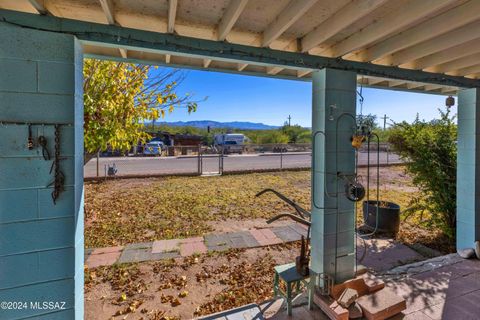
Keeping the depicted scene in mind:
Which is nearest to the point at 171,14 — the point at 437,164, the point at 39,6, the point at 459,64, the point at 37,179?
the point at 39,6

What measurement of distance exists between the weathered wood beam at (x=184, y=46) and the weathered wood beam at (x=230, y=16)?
154mm

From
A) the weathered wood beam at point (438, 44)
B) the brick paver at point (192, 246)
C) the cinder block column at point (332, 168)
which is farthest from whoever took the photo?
the brick paver at point (192, 246)

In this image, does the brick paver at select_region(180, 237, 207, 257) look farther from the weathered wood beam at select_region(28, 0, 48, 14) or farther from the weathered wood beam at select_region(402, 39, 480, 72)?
the weathered wood beam at select_region(402, 39, 480, 72)

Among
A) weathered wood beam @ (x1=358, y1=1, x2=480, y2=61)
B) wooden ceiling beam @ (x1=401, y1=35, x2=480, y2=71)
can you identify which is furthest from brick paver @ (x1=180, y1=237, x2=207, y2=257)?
wooden ceiling beam @ (x1=401, y1=35, x2=480, y2=71)

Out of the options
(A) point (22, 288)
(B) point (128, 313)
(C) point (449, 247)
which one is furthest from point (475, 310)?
(A) point (22, 288)

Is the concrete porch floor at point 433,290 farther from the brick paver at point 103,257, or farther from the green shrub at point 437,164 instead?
the brick paver at point 103,257

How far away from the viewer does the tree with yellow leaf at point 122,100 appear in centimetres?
390

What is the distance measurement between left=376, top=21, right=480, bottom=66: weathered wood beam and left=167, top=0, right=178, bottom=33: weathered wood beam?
2.27 metres

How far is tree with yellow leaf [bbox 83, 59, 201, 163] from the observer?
390cm

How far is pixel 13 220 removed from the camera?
1.59 m

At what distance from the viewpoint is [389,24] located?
1847 millimetres

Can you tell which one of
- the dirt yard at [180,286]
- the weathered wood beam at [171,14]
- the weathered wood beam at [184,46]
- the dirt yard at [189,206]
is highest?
the weathered wood beam at [171,14]


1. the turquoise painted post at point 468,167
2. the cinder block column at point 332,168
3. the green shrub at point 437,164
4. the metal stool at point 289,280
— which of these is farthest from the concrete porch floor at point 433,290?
the green shrub at point 437,164

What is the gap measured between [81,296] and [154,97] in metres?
3.62
